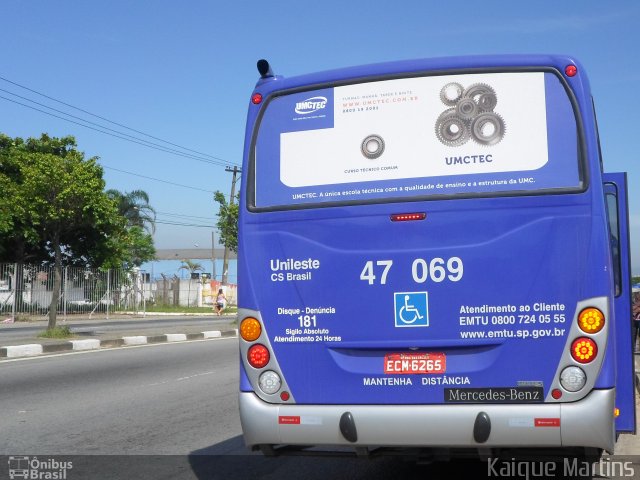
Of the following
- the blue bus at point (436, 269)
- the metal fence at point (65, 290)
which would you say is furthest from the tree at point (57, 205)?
the blue bus at point (436, 269)

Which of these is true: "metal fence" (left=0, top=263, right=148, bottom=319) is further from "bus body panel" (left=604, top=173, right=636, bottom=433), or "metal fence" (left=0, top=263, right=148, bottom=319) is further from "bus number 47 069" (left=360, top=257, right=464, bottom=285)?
"bus body panel" (left=604, top=173, right=636, bottom=433)

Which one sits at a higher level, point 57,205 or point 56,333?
point 57,205

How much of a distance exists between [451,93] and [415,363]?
1.71m

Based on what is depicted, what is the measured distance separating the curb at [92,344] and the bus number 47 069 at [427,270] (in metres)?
13.4

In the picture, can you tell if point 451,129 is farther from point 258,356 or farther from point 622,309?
point 258,356

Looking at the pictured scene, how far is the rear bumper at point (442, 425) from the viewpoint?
444 cm

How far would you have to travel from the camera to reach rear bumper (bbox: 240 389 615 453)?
4.44 m

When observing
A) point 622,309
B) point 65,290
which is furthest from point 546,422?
point 65,290

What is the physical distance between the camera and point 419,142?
4992mm

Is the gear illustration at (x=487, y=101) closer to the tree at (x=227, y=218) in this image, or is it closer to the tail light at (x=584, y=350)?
the tail light at (x=584, y=350)

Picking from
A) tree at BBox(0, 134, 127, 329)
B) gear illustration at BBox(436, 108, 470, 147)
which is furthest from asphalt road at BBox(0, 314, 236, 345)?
gear illustration at BBox(436, 108, 470, 147)

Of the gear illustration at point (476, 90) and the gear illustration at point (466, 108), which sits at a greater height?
the gear illustration at point (476, 90)

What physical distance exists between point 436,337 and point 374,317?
0.40m

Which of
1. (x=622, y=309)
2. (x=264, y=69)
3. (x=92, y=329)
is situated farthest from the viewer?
(x=92, y=329)
